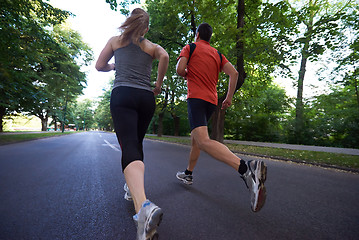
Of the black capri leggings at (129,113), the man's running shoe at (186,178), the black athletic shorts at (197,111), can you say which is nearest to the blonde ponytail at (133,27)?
the black capri leggings at (129,113)

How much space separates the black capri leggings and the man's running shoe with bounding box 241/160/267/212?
112 centimetres

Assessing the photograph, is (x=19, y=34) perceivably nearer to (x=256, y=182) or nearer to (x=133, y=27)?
(x=133, y=27)

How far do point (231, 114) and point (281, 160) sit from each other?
9.14m

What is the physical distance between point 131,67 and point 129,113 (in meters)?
0.48

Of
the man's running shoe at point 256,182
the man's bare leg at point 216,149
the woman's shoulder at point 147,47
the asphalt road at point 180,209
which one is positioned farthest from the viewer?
the man's bare leg at point 216,149

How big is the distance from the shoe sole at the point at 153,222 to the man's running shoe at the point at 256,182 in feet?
3.50

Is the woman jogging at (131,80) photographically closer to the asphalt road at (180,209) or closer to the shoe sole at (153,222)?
the shoe sole at (153,222)

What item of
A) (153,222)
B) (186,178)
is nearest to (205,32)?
(186,178)

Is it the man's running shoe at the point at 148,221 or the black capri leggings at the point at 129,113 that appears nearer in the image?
the man's running shoe at the point at 148,221

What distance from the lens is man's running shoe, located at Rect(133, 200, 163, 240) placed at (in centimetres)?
108

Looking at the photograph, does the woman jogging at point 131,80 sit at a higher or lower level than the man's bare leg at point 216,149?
higher

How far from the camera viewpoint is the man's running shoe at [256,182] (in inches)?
67.0

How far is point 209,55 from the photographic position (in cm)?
245

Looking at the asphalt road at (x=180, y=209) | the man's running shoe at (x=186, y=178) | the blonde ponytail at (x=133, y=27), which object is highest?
the blonde ponytail at (x=133, y=27)
